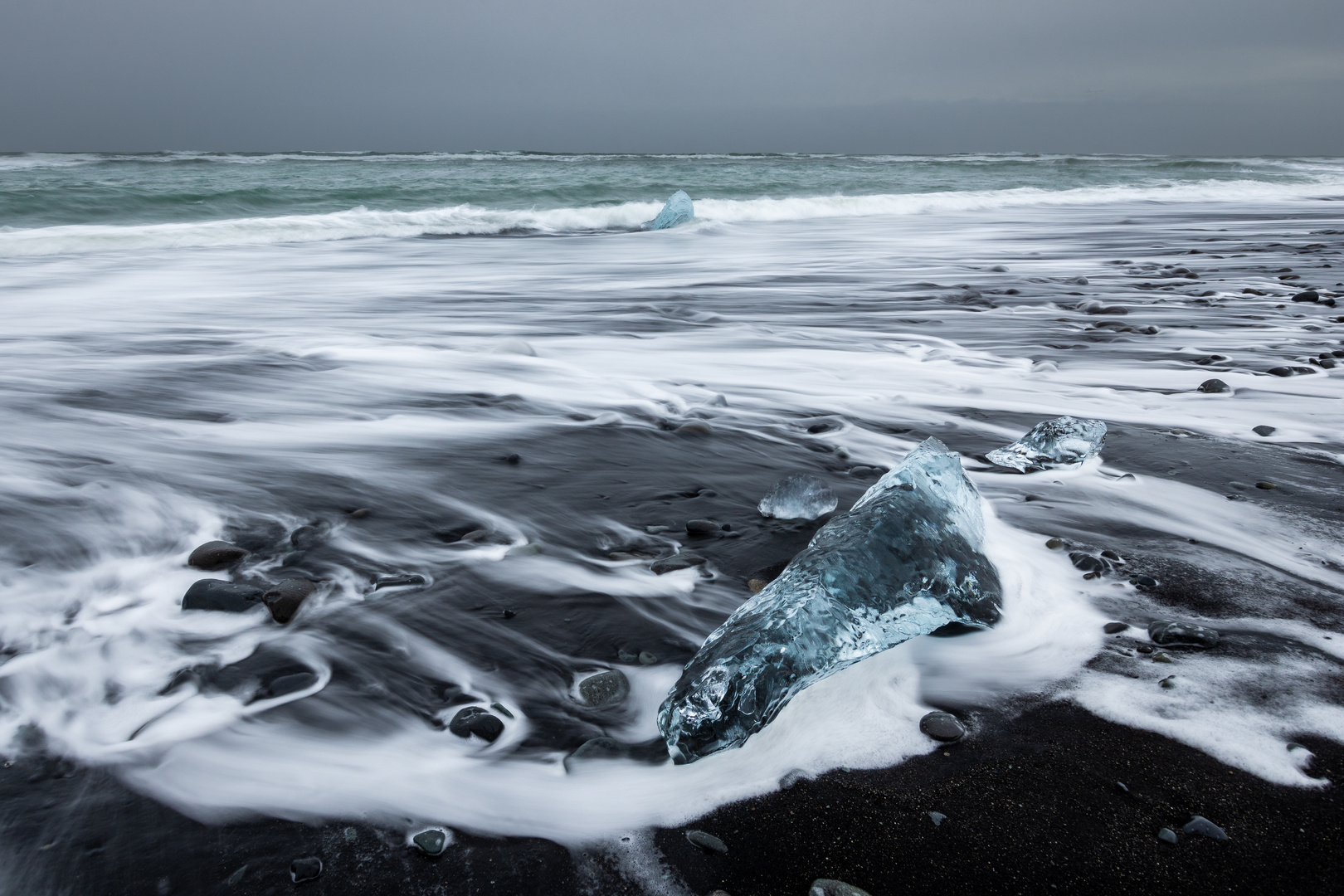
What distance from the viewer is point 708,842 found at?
114cm

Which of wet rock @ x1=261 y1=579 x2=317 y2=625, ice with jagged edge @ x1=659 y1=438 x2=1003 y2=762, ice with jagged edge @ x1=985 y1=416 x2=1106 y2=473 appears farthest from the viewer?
ice with jagged edge @ x1=985 y1=416 x2=1106 y2=473

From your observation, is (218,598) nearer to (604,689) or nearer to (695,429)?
(604,689)

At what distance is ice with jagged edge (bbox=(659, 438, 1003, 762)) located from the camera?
1316 millimetres

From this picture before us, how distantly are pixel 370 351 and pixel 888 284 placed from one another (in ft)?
12.5

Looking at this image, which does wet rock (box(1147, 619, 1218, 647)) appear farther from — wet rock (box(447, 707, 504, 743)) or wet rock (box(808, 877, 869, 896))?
wet rock (box(447, 707, 504, 743))

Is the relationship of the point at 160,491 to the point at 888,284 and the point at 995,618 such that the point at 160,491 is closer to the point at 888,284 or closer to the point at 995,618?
the point at 995,618

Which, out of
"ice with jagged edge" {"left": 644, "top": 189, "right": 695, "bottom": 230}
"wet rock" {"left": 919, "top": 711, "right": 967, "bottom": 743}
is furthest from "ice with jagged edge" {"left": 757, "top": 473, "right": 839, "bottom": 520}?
"ice with jagged edge" {"left": 644, "top": 189, "right": 695, "bottom": 230}

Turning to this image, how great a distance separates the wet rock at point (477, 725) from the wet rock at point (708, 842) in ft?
1.28

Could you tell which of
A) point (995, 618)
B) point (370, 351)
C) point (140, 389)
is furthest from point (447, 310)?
point (995, 618)

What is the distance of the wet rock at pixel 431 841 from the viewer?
1136 mm

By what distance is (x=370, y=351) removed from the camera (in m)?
4.17

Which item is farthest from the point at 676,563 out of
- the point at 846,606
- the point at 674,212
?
the point at 674,212

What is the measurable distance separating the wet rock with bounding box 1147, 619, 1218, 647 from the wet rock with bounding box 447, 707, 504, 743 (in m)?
1.24

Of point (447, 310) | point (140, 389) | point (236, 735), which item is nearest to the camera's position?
point (236, 735)
